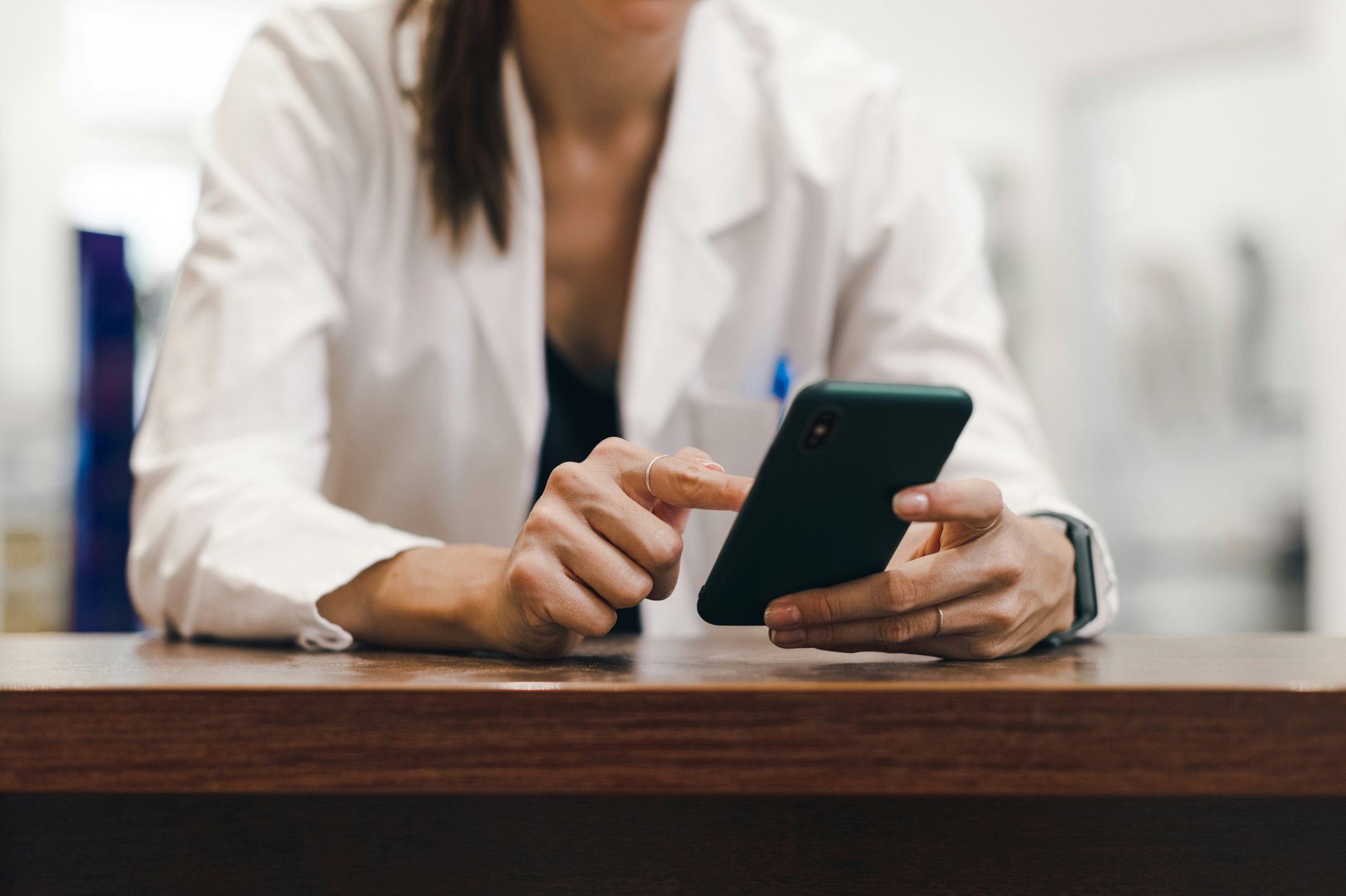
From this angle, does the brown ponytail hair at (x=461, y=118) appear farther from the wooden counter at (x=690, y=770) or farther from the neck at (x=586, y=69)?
the wooden counter at (x=690, y=770)

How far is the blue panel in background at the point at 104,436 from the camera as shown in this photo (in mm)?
2064

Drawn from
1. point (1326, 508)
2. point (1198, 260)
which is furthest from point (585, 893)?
point (1198, 260)

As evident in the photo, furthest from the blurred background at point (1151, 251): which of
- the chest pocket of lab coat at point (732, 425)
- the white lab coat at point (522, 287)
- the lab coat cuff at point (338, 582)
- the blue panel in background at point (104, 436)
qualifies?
the lab coat cuff at point (338, 582)

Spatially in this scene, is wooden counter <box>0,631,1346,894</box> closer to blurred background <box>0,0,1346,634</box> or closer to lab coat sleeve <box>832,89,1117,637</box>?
lab coat sleeve <box>832,89,1117,637</box>

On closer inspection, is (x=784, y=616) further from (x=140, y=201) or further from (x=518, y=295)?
(x=140, y=201)

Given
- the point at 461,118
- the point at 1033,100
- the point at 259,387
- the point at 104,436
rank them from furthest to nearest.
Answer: the point at 1033,100 < the point at 104,436 < the point at 461,118 < the point at 259,387

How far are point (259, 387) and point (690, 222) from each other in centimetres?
43

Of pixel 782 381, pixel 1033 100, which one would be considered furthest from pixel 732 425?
pixel 1033 100

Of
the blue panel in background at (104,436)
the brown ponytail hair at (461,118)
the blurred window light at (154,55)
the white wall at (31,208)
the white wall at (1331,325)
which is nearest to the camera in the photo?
the brown ponytail hair at (461,118)

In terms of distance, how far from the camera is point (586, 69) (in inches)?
41.3

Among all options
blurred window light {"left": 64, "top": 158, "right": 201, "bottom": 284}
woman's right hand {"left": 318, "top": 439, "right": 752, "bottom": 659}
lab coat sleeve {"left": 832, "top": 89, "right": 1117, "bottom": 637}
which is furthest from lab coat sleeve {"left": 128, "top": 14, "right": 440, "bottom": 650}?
blurred window light {"left": 64, "top": 158, "right": 201, "bottom": 284}

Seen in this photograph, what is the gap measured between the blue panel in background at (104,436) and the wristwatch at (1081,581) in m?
1.90

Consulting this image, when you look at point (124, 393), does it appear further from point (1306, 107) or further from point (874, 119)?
point (1306, 107)

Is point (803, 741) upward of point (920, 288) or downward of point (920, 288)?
downward
